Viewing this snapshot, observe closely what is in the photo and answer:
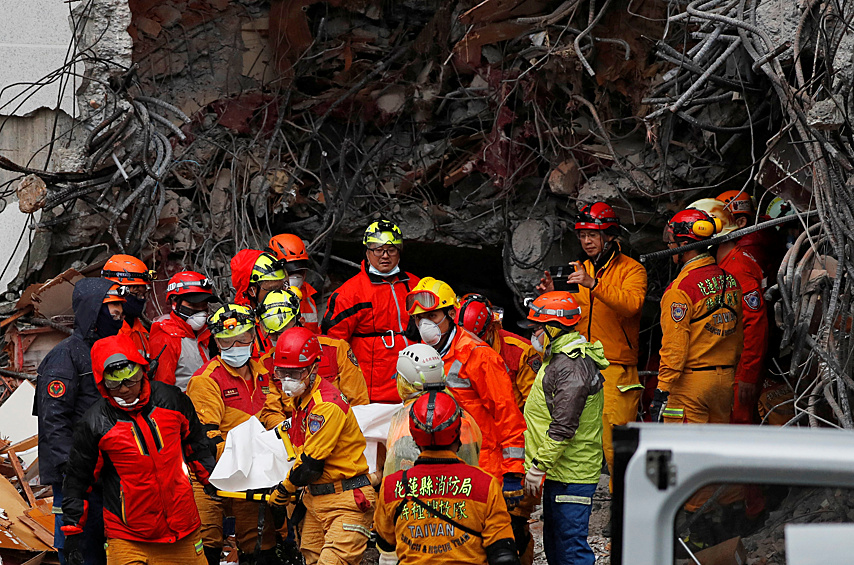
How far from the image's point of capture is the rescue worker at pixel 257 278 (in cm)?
670

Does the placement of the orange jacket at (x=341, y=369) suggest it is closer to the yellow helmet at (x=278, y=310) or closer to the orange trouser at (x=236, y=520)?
the yellow helmet at (x=278, y=310)

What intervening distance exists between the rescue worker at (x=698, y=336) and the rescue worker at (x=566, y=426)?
115 cm

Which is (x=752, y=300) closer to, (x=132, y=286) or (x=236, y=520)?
(x=236, y=520)

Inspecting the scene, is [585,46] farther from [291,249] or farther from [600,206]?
[291,249]

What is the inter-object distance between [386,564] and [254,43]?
6.08 m

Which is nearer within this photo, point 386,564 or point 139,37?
point 386,564

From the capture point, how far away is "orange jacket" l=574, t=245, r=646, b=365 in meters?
6.32

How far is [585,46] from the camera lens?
7297 mm

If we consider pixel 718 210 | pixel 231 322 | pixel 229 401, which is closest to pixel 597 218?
pixel 718 210

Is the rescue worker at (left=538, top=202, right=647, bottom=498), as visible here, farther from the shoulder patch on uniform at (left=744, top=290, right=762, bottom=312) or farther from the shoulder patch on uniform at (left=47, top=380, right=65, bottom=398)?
the shoulder patch on uniform at (left=47, top=380, right=65, bottom=398)

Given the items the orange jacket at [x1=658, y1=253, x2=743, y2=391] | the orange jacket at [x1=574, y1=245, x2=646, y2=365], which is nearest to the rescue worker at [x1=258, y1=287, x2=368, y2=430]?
the orange jacket at [x1=574, y1=245, x2=646, y2=365]

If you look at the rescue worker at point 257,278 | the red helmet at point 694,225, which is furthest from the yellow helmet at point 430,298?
the red helmet at point 694,225

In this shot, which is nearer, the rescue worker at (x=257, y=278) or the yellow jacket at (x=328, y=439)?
the yellow jacket at (x=328, y=439)

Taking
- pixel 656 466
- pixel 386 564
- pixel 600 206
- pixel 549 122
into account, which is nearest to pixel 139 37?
pixel 549 122
